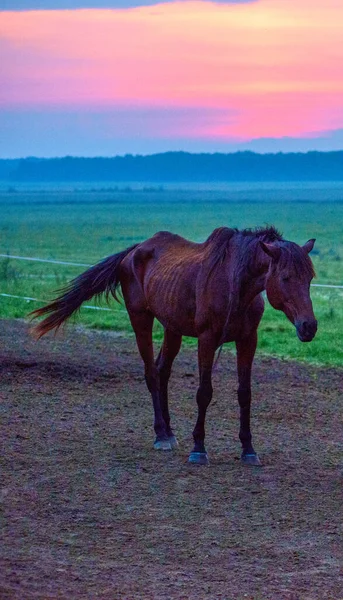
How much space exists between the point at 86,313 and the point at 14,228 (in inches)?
1811

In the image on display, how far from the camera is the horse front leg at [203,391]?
20.3 feet

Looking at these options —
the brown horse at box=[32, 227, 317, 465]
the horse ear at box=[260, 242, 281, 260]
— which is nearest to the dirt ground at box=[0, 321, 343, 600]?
the brown horse at box=[32, 227, 317, 465]

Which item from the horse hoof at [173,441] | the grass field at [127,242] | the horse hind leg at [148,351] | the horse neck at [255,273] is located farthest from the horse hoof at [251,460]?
the grass field at [127,242]

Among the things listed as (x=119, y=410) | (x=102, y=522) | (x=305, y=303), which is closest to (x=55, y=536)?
(x=102, y=522)

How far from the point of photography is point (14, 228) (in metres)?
59.0

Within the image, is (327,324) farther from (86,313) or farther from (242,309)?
(242,309)

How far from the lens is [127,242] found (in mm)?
45469

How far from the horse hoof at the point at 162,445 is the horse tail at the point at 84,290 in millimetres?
1308

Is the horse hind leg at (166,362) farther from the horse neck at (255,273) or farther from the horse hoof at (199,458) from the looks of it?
the horse neck at (255,273)

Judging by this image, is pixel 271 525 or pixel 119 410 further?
pixel 119 410

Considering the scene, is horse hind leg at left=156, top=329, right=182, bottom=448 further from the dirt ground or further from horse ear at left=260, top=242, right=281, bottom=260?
horse ear at left=260, top=242, right=281, bottom=260

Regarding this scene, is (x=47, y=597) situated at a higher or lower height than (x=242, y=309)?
lower

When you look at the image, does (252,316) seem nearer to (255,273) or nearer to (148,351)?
(255,273)

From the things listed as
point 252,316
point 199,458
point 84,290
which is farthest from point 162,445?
point 84,290
